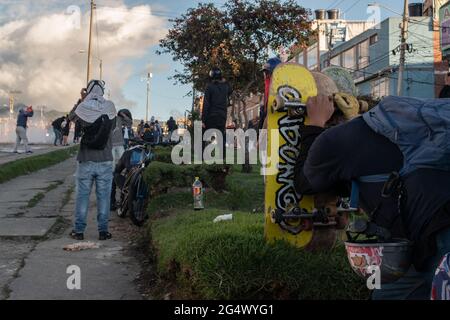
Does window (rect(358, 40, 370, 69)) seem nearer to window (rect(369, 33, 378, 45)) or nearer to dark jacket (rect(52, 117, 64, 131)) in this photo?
window (rect(369, 33, 378, 45))

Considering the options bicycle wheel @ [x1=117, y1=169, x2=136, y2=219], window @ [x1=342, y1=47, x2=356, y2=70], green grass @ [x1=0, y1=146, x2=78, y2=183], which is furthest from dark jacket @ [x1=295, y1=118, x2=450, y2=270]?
window @ [x1=342, y1=47, x2=356, y2=70]

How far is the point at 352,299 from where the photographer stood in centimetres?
321

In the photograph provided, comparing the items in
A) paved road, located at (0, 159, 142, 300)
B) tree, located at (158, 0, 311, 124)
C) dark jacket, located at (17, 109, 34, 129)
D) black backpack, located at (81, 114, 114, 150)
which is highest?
tree, located at (158, 0, 311, 124)

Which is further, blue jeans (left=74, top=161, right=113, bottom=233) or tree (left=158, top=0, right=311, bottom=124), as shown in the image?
tree (left=158, top=0, right=311, bottom=124)

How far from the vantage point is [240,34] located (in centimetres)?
1770

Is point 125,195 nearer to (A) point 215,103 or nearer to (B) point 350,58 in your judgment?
(A) point 215,103

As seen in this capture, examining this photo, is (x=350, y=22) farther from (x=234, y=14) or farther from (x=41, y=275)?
(x=41, y=275)

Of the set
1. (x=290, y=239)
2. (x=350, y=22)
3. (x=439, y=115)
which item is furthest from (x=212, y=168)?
(x=350, y=22)

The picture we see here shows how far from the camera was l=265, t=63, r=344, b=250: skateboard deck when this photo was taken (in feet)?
12.1

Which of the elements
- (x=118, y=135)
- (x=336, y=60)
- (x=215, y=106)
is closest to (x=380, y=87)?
(x=336, y=60)

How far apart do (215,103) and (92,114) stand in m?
2.73

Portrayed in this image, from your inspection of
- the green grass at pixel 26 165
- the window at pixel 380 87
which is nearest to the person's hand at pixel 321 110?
the green grass at pixel 26 165

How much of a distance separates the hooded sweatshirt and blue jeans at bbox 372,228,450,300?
14.5 ft
